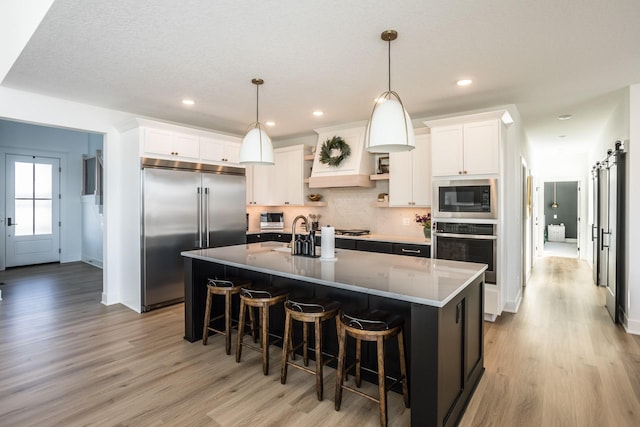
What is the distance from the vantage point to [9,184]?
271 inches

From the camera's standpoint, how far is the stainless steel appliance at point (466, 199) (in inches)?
157

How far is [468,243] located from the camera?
4105 millimetres

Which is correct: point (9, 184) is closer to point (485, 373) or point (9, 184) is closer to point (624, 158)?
point (485, 373)

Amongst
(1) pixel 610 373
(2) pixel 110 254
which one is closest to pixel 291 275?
(1) pixel 610 373

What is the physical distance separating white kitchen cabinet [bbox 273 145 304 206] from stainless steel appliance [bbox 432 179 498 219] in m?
2.34

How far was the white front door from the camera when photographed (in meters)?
6.94

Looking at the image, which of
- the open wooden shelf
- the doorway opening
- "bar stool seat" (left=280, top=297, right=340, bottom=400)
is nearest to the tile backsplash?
the open wooden shelf

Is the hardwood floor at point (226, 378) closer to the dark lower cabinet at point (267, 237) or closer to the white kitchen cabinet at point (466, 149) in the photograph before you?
the white kitchen cabinet at point (466, 149)

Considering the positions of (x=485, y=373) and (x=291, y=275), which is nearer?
(x=291, y=275)

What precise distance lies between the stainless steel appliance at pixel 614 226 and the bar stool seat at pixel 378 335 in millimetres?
3173

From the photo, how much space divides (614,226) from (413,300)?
3.65m

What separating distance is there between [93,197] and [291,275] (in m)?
7.01

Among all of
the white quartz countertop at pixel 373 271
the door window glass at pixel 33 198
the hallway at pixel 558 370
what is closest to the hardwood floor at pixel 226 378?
the hallway at pixel 558 370

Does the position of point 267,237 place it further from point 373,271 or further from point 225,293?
point 373,271
